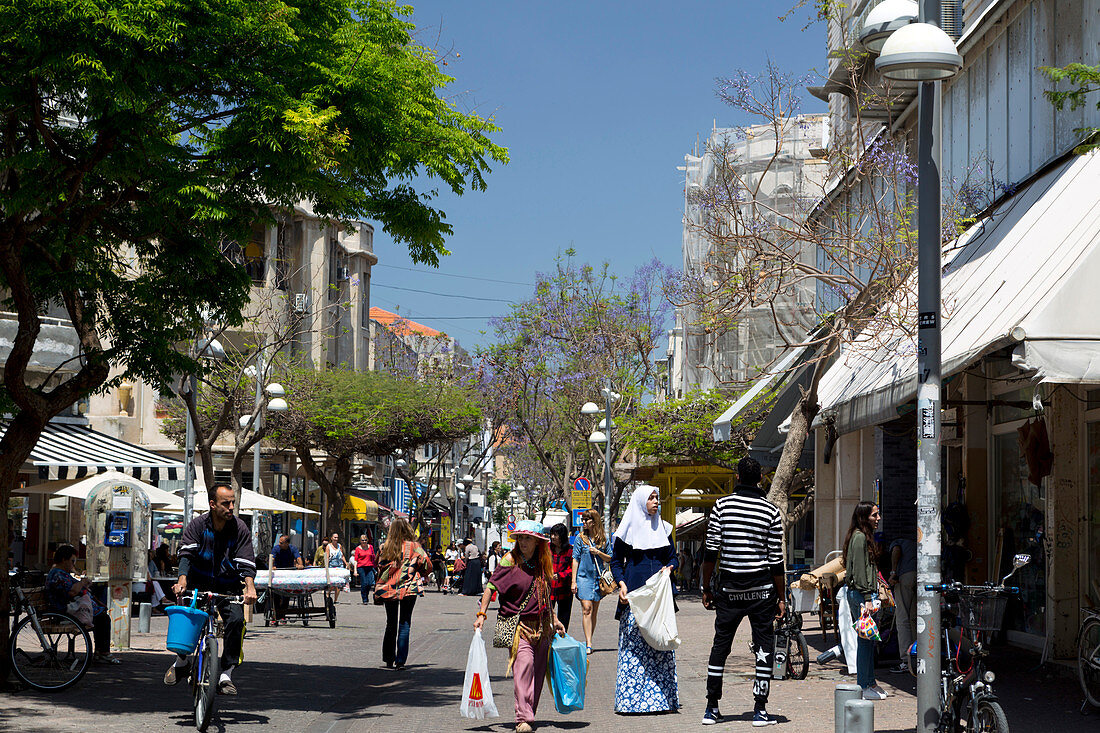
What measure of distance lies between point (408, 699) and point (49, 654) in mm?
3452

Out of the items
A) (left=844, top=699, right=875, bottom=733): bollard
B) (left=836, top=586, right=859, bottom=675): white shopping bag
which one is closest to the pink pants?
(left=844, top=699, right=875, bottom=733): bollard

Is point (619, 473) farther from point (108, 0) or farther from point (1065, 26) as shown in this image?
point (108, 0)

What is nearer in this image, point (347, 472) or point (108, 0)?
point (108, 0)

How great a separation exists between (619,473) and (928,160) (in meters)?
40.7

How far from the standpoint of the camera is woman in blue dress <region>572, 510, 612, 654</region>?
56.0 feet

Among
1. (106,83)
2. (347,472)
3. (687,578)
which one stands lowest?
(687,578)

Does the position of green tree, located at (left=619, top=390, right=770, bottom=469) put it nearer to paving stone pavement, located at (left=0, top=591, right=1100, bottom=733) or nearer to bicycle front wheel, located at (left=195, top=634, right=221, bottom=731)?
paving stone pavement, located at (left=0, top=591, right=1100, bottom=733)

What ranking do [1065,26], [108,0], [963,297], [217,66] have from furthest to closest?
[1065,26]
[963,297]
[217,66]
[108,0]

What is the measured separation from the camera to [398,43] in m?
13.0

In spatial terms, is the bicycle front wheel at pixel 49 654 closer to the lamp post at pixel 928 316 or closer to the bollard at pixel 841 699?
the bollard at pixel 841 699

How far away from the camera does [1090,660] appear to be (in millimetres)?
10641

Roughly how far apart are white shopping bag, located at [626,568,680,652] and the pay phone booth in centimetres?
831

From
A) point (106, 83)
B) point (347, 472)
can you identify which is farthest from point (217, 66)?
point (347, 472)

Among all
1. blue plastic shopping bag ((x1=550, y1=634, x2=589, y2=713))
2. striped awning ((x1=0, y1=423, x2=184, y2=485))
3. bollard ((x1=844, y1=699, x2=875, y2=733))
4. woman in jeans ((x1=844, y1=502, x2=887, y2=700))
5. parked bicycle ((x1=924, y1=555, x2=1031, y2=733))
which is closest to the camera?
bollard ((x1=844, y1=699, x2=875, y2=733))
